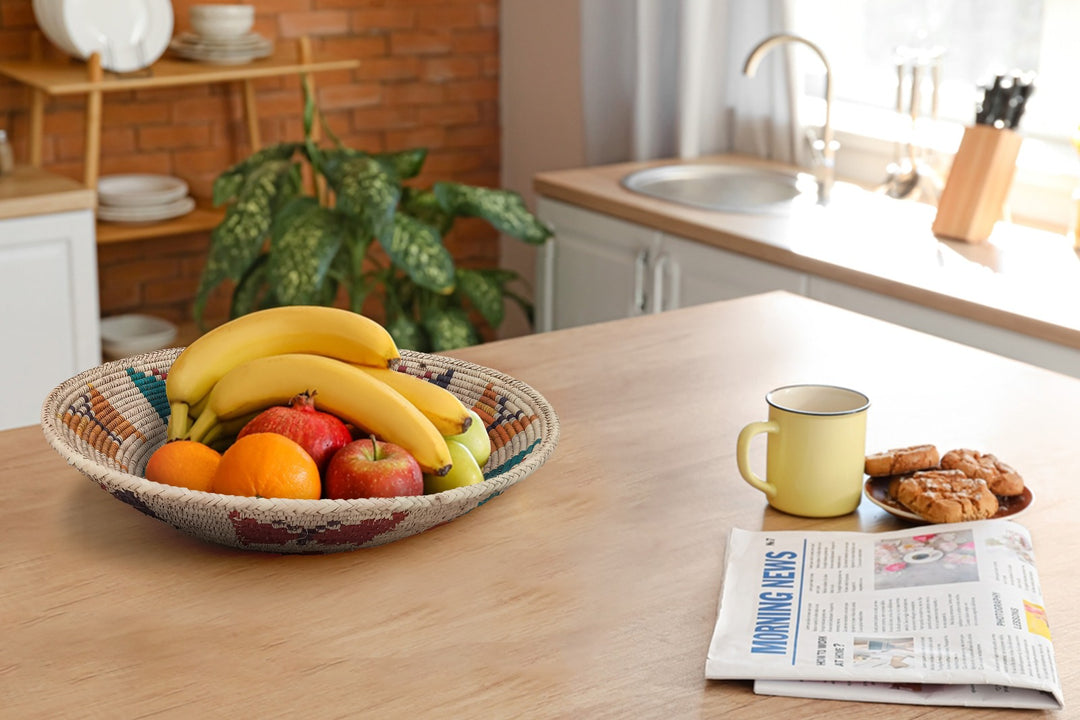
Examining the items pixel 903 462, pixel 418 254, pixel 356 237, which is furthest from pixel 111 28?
pixel 903 462

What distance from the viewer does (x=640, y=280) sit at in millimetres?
2877

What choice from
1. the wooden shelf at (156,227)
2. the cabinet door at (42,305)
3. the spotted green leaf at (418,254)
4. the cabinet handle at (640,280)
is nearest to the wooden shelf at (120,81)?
the wooden shelf at (156,227)

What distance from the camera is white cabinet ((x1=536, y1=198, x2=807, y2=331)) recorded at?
8.62ft

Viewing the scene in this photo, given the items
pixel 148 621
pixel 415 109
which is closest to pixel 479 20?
pixel 415 109

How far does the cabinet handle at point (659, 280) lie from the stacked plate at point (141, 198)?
1.24 metres

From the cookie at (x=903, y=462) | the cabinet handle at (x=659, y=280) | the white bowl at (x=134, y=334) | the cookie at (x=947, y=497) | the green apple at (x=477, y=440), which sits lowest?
the white bowl at (x=134, y=334)

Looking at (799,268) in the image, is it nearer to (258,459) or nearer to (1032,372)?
(1032,372)

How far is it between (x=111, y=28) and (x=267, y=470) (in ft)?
7.82

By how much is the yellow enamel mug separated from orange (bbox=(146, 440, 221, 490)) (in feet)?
1.51

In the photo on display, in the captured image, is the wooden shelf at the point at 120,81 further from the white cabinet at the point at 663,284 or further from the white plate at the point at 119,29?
the white cabinet at the point at 663,284

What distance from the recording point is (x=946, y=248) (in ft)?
8.10

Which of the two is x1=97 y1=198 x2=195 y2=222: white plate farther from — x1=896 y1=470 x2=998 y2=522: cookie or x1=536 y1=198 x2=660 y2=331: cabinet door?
x1=896 y1=470 x2=998 y2=522: cookie

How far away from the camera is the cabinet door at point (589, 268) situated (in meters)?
2.89

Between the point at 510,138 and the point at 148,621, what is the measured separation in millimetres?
3183
